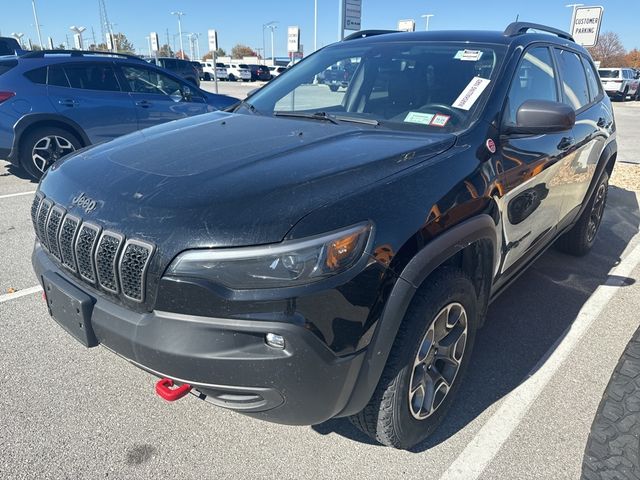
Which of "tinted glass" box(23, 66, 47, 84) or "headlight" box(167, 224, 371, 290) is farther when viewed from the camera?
"tinted glass" box(23, 66, 47, 84)

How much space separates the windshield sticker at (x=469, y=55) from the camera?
2820mm

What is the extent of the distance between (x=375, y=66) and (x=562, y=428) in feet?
7.73

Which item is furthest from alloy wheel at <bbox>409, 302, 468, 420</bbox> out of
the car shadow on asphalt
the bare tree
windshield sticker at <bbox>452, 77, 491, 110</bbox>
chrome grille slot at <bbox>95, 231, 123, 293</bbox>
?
the bare tree

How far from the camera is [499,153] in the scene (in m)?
2.46

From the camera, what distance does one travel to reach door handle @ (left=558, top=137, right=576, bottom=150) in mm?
3172

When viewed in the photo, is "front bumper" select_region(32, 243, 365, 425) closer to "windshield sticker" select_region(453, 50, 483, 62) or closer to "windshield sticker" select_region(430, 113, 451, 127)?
"windshield sticker" select_region(430, 113, 451, 127)

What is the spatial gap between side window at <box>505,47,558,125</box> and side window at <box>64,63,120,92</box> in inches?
240

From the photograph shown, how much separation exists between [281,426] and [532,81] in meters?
2.46

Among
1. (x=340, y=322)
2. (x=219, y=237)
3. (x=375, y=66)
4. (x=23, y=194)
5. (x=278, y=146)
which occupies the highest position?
(x=375, y=66)

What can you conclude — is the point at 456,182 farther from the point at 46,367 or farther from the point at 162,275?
the point at 46,367

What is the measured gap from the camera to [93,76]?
7.11 metres

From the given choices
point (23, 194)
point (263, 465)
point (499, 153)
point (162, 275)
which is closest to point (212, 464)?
point (263, 465)

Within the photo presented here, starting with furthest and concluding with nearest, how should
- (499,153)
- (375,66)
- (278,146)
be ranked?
(375,66)
(499,153)
(278,146)

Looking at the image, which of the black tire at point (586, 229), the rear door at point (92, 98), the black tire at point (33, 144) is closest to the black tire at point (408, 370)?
the black tire at point (586, 229)
